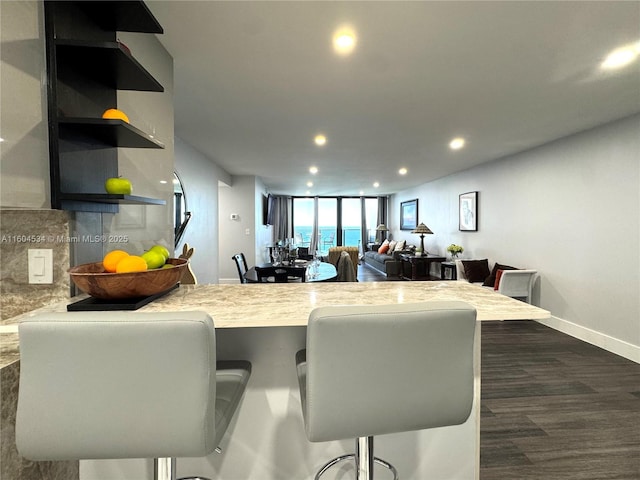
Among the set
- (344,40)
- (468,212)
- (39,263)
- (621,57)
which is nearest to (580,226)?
(621,57)

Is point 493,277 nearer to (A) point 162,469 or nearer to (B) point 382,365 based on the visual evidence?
(B) point 382,365

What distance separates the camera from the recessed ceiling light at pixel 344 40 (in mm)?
1842

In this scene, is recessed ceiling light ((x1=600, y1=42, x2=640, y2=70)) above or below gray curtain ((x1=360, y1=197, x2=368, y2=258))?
above

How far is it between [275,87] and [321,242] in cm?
1021

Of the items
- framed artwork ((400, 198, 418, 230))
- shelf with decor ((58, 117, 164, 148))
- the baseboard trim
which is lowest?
the baseboard trim

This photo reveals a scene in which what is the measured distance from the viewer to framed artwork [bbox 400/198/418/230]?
9.45m

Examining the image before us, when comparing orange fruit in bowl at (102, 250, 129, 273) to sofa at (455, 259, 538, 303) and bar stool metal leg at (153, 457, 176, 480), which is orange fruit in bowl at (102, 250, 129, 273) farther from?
sofa at (455, 259, 538, 303)

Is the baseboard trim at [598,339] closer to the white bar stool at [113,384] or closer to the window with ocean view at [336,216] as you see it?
the white bar stool at [113,384]

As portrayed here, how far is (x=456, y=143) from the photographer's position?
441 centimetres

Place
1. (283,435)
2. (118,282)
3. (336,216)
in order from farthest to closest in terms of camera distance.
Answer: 1. (336,216)
2. (283,435)
3. (118,282)

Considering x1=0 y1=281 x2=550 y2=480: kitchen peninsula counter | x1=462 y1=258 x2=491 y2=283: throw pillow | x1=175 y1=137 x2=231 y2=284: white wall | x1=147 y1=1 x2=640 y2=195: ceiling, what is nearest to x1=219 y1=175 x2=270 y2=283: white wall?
x1=175 y1=137 x2=231 y2=284: white wall

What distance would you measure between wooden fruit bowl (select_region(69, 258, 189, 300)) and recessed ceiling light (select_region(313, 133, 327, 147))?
3161 millimetres

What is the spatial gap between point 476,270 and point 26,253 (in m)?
5.74

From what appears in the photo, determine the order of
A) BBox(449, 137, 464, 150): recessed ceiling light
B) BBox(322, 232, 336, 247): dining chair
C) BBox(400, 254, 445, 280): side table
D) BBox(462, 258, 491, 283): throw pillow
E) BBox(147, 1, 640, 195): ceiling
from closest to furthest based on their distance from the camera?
1. BBox(147, 1, 640, 195): ceiling
2. BBox(449, 137, 464, 150): recessed ceiling light
3. BBox(462, 258, 491, 283): throw pillow
4. BBox(400, 254, 445, 280): side table
5. BBox(322, 232, 336, 247): dining chair
